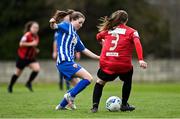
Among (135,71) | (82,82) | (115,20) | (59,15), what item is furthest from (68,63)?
(135,71)

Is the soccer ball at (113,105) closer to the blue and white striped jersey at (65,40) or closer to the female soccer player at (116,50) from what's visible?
the female soccer player at (116,50)

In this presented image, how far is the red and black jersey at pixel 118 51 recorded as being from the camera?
11.5 metres

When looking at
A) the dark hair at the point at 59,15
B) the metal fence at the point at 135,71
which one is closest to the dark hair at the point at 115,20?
the dark hair at the point at 59,15

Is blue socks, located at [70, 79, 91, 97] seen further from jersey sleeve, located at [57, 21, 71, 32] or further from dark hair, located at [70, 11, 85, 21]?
dark hair, located at [70, 11, 85, 21]

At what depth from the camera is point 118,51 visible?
11477mm

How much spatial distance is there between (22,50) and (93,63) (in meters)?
11.6

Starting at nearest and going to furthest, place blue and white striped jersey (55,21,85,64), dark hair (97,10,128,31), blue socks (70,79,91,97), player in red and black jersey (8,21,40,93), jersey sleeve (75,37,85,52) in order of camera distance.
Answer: dark hair (97,10,128,31) → blue socks (70,79,91,97) → blue and white striped jersey (55,21,85,64) → jersey sleeve (75,37,85,52) → player in red and black jersey (8,21,40,93)

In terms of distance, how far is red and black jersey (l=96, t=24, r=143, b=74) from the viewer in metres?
11.5

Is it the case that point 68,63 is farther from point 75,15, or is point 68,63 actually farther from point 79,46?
point 75,15

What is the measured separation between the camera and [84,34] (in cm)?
3816

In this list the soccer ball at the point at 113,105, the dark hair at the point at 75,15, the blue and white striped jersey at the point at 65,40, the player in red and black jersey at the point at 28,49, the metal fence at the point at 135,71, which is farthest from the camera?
the metal fence at the point at 135,71

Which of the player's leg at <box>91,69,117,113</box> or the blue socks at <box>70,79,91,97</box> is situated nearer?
the player's leg at <box>91,69,117,113</box>

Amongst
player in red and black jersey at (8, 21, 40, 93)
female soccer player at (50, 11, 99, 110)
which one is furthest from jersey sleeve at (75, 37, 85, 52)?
player in red and black jersey at (8, 21, 40, 93)

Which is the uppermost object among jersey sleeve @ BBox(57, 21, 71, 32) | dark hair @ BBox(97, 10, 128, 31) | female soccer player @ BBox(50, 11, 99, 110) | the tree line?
dark hair @ BBox(97, 10, 128, 31)
